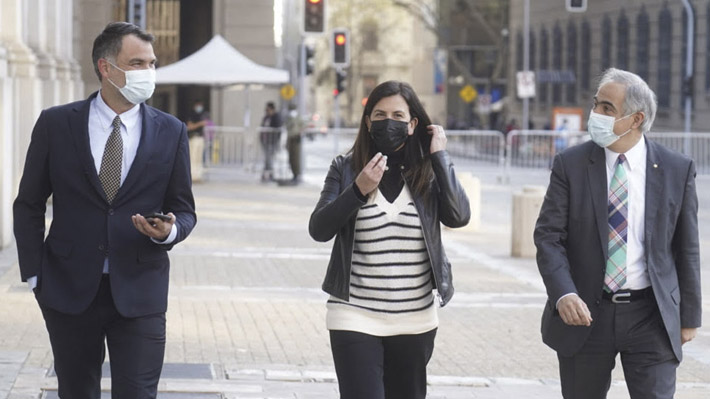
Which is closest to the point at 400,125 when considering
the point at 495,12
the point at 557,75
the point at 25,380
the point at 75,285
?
the point at 75,285

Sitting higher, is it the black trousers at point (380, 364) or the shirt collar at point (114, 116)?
the shirt collar at point (114, 116)

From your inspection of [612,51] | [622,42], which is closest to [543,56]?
[612,51]

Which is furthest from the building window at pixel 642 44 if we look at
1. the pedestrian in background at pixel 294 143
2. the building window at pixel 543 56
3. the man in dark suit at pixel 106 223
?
the man in dark suit at pixel 106 223

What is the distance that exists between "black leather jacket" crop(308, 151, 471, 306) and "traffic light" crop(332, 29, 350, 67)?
2860cm

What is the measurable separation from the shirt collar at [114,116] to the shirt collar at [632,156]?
1.79 metres

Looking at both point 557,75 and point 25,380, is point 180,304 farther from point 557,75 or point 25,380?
point 557,75

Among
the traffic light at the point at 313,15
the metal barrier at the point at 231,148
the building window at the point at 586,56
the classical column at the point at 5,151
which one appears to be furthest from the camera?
the building window at the point at 586,56

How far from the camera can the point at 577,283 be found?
561cm

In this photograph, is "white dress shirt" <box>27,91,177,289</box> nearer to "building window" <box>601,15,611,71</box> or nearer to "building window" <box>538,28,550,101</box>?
"building window" <box>601,15,611,71</box>

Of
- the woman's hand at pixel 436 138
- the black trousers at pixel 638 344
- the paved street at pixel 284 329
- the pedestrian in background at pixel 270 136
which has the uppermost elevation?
the woman's hand at pixel 436 138

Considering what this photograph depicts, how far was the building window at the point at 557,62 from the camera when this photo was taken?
6203cm

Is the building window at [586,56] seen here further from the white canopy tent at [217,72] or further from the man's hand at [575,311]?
the man's hand at [575,311]

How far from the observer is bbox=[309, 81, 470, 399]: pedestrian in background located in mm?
5480

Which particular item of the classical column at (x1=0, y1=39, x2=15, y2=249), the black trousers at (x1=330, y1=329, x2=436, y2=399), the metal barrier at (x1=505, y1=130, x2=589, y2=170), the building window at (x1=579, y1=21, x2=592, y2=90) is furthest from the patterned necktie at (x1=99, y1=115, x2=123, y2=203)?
the building window at (x1=579, y1=21, x2=592, y2=90)
